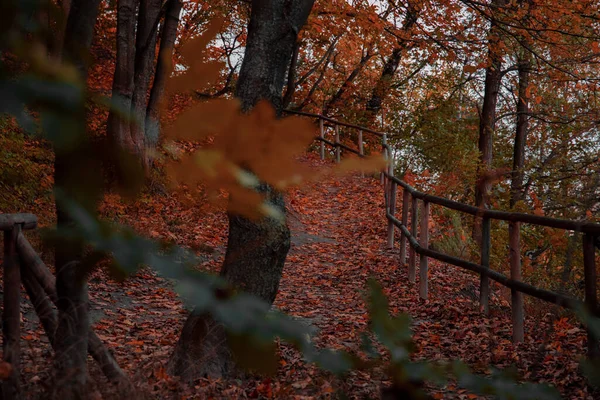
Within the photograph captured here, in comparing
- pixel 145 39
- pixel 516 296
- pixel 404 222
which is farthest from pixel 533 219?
pixel 145 39

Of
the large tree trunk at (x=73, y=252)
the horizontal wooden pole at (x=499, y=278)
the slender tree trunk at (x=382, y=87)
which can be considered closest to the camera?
the large tree trunk at (x=73, y=252)

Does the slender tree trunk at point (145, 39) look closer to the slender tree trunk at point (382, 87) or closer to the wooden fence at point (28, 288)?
the wooden fence at point (28, 288)

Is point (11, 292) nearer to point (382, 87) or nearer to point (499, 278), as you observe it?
point (499, 278)

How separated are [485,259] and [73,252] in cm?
546

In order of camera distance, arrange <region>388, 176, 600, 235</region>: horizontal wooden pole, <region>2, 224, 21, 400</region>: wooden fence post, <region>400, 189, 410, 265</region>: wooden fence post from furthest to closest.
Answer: <region>400, 189, 410, 265</region>: wooden fence post → <region>388, 176, 600, 235</region>: horizontal wooden pole → <region>2, 224, 21, 400</region>: wooden fence post

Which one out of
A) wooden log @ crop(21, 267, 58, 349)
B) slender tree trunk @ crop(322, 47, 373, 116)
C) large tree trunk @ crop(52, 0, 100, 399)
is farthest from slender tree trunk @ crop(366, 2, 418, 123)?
large tree trunk @ crop(52, 0, 100, 399)

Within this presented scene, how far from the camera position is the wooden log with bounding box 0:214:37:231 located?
9.83 feet

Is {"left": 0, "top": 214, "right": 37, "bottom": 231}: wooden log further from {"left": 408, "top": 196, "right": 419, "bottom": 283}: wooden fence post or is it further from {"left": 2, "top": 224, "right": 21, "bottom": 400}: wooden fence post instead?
{"left": 408, "top": 196, "right": 419, "bottom": 283}: wooden fence post

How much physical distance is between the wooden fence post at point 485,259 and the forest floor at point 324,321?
12cm

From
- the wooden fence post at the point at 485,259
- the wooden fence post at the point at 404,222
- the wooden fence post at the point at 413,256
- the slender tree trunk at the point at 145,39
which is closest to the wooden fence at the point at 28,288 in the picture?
the wooden fence post at the point at 485,259

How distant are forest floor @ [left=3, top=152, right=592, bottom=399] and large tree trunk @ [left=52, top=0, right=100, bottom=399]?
1.9 inches

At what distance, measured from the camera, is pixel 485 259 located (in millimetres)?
5746

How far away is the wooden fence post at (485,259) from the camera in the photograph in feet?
18.2

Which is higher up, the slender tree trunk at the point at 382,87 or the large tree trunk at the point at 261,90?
the slender tree trunk at the point at 382,87
